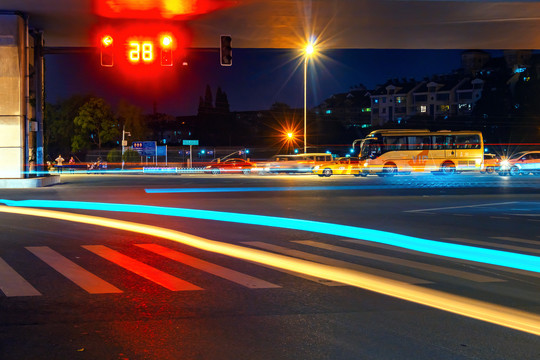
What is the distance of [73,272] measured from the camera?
26.5ft

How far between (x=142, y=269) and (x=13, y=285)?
1768 millimetres

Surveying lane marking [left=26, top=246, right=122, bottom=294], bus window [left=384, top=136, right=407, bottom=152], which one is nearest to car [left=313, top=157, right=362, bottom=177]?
bus window [left=384, top=136, right=407, bottom=152]

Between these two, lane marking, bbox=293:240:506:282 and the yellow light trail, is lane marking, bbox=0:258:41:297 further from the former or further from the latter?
lane marking, bbox=293:240:506:282

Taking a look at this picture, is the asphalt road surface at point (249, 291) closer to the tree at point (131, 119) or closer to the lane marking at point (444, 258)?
the lane marking at point (444, 258)

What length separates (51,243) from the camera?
423 inches

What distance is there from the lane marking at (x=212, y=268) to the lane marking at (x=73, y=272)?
1469mm

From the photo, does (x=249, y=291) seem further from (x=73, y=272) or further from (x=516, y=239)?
(x=516, y=239)

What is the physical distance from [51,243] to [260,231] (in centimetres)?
425

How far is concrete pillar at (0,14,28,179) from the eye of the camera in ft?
84.1

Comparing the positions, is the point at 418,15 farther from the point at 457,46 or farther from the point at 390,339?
the point at 390,339

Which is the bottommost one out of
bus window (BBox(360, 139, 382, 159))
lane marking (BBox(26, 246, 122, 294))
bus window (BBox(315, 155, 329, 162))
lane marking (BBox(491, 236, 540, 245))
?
lane marking (BBox(491, 236, 540, 245))

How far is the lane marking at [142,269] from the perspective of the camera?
7324 mm

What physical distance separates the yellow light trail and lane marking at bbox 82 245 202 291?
59.3 inches

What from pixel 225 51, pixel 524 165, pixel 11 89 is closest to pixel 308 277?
pixel 225 51
